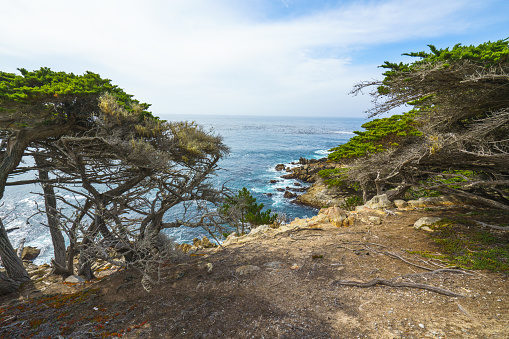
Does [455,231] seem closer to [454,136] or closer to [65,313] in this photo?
[454,136]

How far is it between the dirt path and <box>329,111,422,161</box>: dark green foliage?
7274 millimetres

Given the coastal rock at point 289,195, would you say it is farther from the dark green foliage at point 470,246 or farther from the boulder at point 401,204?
the dark green foliage at point 470,246

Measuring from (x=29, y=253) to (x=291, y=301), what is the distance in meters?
17.8

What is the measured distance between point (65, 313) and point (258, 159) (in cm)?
3898

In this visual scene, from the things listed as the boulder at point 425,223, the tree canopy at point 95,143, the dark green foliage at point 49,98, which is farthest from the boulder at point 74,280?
the boulder at point 425,223

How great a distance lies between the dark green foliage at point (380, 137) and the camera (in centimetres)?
1223

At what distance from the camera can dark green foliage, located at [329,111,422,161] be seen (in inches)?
481

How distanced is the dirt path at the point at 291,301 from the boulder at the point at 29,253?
11.9m

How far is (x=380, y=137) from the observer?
1289cm

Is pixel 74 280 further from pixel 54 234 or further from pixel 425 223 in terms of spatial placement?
pixel 425 223

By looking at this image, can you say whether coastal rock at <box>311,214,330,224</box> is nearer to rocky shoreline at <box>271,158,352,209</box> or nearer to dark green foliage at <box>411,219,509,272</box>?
dark green foliage at <box>411,219,509,272</box>

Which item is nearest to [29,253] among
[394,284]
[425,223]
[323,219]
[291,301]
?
[323,219]

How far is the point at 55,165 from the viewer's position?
6.32 metres

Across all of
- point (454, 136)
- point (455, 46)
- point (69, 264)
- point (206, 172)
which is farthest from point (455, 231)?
point (69, 264)
